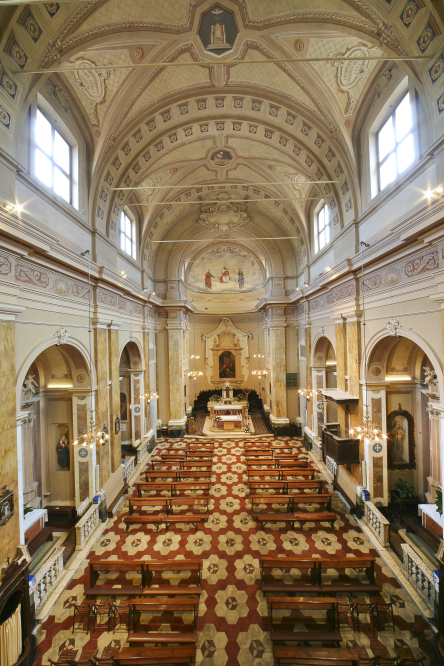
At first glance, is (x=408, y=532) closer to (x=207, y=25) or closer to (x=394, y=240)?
(x=394, y=240)

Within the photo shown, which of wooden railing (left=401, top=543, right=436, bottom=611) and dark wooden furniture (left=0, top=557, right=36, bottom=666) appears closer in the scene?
dark wooden furniture (left=0, top=557, right=36, bottom=666)

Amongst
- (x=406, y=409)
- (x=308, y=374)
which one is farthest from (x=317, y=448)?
(x=406, y=409)

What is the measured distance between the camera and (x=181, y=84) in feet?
29.3

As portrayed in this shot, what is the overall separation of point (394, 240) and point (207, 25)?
255 inches

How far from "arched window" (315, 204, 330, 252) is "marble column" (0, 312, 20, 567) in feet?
36.5

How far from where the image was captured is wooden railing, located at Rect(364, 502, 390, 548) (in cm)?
764

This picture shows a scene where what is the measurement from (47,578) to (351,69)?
44.4 feet

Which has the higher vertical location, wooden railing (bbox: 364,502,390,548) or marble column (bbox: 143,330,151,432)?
marble column (bbox: 143,330,151,432)

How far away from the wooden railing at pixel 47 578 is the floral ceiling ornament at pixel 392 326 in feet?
29.7

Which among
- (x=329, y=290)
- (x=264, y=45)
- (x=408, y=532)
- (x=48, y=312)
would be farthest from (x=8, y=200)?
(x=408, y=532)

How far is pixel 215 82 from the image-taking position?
9016mm

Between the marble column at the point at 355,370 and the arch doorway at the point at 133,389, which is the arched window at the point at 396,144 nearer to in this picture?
the marble column at the point at 355,370

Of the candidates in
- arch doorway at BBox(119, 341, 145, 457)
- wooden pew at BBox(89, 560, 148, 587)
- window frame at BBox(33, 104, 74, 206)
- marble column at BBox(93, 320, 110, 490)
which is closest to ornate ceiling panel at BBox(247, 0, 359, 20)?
window frame at BBox(33, 104, 74, 206)

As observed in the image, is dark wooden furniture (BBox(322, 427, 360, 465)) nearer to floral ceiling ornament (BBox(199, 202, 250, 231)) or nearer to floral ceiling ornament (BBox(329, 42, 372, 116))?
floral ceiling ornament (BBox(329, 42, 372, 116))
